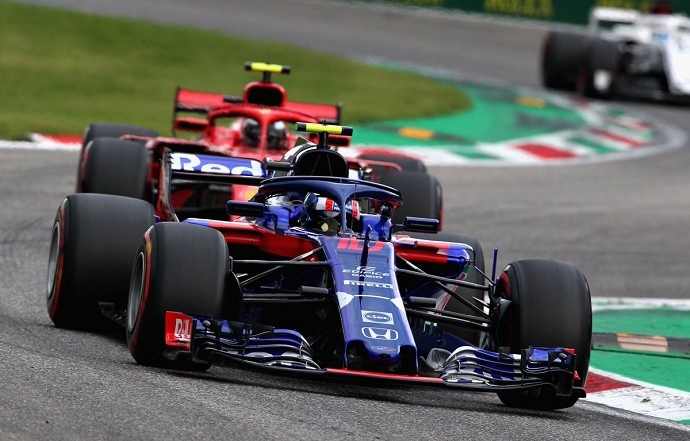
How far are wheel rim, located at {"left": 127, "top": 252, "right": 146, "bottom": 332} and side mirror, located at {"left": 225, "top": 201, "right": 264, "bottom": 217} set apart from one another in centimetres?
62

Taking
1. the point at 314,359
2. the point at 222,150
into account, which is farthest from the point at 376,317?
the point at 222,150

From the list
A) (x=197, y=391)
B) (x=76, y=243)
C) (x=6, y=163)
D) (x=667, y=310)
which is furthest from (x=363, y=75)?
(x=197, y=391)

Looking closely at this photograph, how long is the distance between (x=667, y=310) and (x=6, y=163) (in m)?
6.82

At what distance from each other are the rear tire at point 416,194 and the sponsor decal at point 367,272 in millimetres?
3382

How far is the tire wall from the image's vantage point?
2952 cm

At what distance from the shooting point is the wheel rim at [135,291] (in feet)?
24.4

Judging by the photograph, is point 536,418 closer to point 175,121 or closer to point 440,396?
point 440,396

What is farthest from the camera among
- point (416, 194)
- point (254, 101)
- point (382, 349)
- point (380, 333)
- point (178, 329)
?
point (254, 101)

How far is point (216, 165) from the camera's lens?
9.93 metres

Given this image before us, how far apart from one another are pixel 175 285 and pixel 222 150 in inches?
176

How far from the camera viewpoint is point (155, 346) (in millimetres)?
7168

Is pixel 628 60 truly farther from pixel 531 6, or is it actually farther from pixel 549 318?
pixel 549 318

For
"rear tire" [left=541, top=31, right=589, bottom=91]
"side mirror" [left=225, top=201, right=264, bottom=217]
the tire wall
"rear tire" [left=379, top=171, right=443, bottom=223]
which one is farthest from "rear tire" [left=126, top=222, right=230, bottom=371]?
the tire wall

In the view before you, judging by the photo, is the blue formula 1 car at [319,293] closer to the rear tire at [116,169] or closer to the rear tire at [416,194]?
the rear tire at [416,194]
